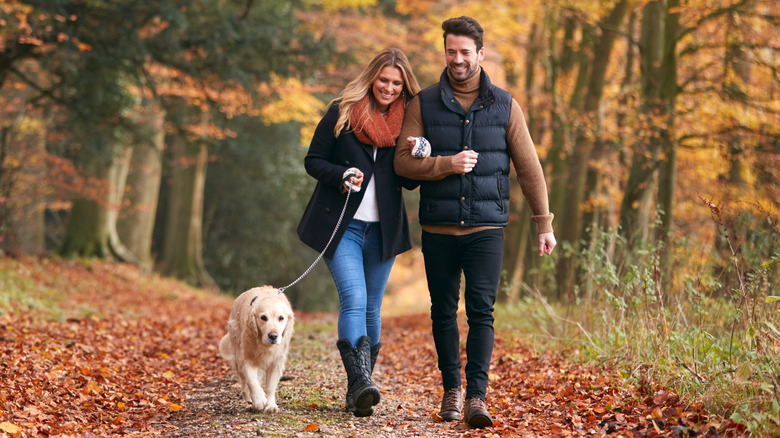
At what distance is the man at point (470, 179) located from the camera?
14.6ft

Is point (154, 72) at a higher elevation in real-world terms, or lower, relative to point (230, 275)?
higher

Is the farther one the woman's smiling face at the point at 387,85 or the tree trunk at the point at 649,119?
the tree trunk at the point at 649,119

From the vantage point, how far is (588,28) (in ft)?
44.3

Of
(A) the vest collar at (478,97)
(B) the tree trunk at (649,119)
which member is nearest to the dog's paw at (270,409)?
(A) the vest collar at (478,97)

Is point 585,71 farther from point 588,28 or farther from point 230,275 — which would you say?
point 230,275

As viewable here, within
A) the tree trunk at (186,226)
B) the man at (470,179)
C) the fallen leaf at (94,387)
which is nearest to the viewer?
the man at (470,179)

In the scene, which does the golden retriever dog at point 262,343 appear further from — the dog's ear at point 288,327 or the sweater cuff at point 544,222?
the sweater cuff at point 544,222

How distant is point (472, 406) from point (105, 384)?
3012mm

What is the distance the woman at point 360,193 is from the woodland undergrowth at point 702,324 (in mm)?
1834

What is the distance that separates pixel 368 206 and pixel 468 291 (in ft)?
2.75

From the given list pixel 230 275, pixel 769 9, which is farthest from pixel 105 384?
pixel 230 275

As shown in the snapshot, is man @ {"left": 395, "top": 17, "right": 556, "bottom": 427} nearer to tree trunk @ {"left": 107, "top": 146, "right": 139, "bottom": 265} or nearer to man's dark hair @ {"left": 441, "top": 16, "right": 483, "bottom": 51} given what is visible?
man's dark hair @ {"left": 441, "top": 16, "right": 483, "bottom": 51}

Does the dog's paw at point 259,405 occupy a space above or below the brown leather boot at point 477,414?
below

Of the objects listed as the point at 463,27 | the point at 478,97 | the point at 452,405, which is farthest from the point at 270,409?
the point at 463,27
